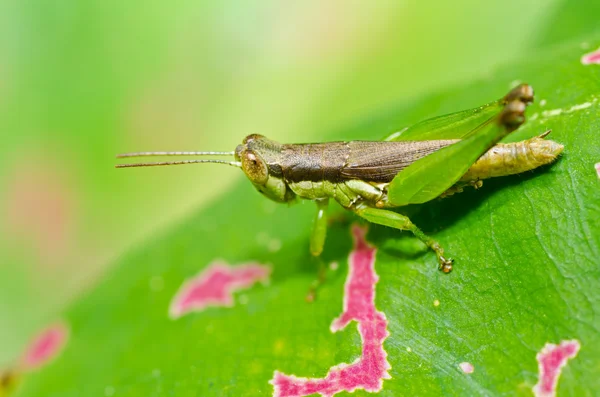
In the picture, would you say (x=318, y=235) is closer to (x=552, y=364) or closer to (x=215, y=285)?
(x=215, y=285)

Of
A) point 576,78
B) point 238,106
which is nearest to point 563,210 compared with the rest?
point 576,78

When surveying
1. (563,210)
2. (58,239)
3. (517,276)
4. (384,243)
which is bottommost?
(517,276)

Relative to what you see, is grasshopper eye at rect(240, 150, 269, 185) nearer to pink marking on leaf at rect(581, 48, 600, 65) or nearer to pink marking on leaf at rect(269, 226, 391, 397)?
pink marking on leaf at rect(269, 226, 391, 397)

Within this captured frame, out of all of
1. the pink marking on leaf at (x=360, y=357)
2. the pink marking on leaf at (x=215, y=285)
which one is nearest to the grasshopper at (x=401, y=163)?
the pink marking on leaf at (x=360, y=357)

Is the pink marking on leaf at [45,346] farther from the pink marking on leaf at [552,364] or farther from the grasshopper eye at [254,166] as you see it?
the pink marking on leaf at [552,364]

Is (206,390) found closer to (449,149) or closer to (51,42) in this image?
(449,149)

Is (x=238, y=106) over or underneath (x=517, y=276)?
over

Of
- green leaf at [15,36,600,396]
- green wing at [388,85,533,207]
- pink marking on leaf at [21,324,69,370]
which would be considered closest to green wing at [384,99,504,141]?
green wing at [388,85,533,207]

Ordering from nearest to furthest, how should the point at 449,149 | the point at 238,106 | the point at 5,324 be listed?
the point at 449,149 < the point at 5,324 < the point at 238,106
